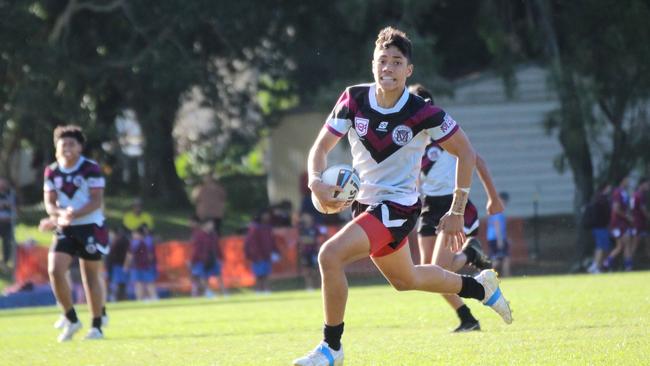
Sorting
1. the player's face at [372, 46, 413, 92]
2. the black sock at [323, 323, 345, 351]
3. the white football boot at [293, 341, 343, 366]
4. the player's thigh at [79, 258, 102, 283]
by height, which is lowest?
the white football boot at [293, 341, 343, 366]

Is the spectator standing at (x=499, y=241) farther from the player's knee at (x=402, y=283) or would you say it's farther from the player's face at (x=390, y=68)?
the player's face at (x=390, y=68)

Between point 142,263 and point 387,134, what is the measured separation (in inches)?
691

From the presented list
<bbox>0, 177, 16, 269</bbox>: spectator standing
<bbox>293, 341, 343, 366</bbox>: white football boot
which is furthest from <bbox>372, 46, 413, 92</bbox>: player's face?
<bbox>0, 177, 16, 269</bbox>: spectator standing

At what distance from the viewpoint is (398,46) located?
8.43m

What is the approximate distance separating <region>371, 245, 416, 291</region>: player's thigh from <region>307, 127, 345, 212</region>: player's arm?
0.65m

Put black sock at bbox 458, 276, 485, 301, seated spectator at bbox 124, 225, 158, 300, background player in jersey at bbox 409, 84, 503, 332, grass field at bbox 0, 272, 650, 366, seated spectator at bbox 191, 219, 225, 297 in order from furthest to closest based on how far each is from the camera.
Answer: seated spectator at bbox 191, 219, 225, 297 → seated spectator at bbox 124, 225, 158, 300 → background player in jersey at bbox 409, 84, 503, 332 → black sock at bbox 458, 276, 485, 301 → grass field at bbox 0, 272, 650, 366

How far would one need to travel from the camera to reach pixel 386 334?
1141 centimetres

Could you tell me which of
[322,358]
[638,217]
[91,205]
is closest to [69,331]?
[91,205]

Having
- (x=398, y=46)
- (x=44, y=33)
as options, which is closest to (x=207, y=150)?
(x=44, y=33)

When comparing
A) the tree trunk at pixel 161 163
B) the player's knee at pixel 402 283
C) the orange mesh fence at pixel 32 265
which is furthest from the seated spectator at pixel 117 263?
the player's knee at pixel 402 283

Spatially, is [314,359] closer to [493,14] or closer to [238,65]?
[493,14]

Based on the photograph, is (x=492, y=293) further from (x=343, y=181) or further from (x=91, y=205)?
(x=91, y=205)

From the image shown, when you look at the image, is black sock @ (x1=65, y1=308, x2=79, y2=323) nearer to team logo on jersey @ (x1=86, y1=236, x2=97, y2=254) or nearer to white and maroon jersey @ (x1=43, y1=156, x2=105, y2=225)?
team logo on jersey @ (x1=86, y1=236, x2=97, y2=254)

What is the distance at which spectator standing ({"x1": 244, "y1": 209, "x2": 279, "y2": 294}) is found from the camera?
2614 centimetres
